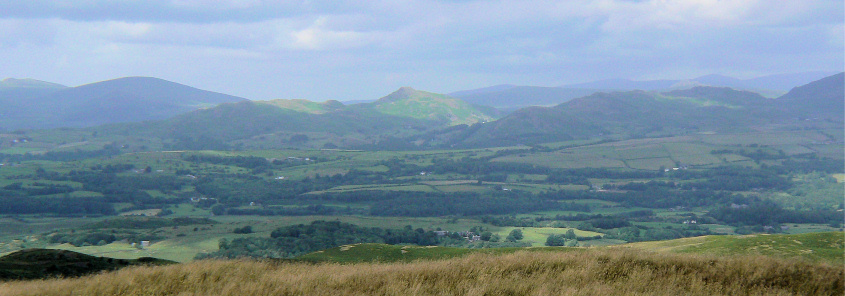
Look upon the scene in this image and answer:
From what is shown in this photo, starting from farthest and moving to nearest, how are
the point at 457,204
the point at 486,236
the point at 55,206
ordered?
the point at 457,204 → the point at 55,206 → the point at 486,236

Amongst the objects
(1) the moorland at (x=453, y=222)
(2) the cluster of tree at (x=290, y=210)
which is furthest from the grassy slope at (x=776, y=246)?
(2) the cluster of tree at (x=290, y=210)

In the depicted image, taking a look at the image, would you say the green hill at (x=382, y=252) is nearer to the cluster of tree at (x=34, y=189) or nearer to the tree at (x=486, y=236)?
the tree at (x=486, y=236)

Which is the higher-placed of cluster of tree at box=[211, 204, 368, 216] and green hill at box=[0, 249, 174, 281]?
green hill at box=[0, 249, 174, 281]

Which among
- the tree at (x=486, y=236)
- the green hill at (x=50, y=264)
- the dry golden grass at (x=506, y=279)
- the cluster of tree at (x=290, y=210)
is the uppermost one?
the dry golden grass at (x=506, y=279)

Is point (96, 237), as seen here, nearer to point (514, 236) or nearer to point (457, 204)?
point (514, 236)

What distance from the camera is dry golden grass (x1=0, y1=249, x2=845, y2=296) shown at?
42.2ft

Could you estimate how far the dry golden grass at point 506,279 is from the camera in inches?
506

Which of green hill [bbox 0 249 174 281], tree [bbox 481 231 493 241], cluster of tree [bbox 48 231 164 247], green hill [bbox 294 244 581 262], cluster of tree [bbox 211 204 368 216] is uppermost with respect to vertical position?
green hill [bbox 0 249 174 281]

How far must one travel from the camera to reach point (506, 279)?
13.5 m

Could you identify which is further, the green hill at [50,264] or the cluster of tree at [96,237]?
the cluster of tree at [96,237]

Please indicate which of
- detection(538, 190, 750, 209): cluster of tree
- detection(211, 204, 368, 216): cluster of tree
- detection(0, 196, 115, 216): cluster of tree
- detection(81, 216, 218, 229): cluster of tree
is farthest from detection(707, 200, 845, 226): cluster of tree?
detection(0, 196, 115, 216): cluster of tree

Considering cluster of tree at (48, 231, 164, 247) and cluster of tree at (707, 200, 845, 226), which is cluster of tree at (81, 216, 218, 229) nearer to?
cluster of tree at (48, 231, 164, 247)

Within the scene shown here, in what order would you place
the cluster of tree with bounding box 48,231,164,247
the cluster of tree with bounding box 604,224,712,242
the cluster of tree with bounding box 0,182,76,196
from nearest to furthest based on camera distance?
the cluster of tree with bounding box 48,231,164,247, the cluster of tree with bounding box 604,224,712,242, the cluster of tree with bounding box 0,182,76,196

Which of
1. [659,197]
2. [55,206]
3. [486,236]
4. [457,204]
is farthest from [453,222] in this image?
[55,206]
